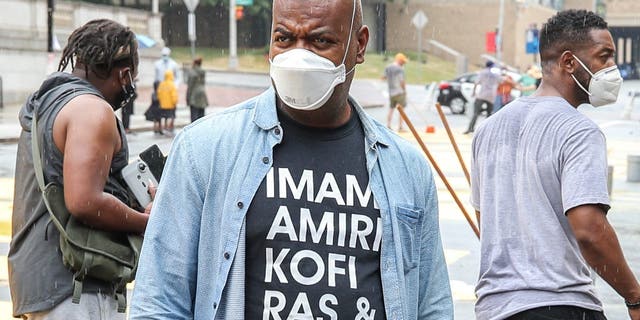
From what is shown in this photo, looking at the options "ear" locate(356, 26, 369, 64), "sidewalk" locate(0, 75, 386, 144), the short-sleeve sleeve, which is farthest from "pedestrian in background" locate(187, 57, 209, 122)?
"ear" locate(356, 26, 369, 64)

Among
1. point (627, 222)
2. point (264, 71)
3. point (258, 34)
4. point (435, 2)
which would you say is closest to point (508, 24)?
point (435, 2)

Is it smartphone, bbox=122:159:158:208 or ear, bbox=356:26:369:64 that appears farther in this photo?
smartphone, bbox=122:159:158:208

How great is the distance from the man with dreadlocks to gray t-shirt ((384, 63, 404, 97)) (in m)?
22.2

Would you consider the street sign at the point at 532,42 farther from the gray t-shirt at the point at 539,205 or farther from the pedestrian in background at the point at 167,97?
the gray t-shirt at the point at 539,205

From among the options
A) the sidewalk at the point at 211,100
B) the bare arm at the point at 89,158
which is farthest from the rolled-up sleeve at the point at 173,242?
the sidewalk at the point at 211,100

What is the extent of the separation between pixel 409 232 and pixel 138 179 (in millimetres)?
1552

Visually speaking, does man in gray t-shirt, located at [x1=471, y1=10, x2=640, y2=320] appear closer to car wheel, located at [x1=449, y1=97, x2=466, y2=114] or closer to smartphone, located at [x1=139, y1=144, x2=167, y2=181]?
smartphone, located at [x1=139, y1=144, x2=167, y2=181]

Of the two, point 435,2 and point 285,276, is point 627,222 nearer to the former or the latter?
point 285,276

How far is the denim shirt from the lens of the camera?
262 cm

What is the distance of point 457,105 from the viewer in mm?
39156

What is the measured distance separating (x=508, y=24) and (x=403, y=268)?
254 ft

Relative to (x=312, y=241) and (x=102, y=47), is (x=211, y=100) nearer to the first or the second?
(x=102, y=47)

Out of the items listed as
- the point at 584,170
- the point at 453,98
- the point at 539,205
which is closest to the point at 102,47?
the point at 539,205

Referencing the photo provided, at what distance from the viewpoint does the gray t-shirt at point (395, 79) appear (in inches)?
1027
